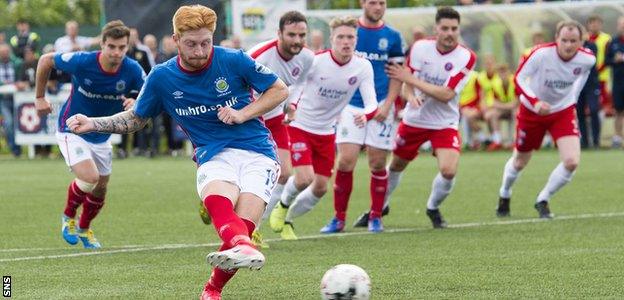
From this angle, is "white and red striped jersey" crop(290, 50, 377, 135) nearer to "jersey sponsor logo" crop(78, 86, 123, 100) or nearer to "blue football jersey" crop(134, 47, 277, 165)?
"jersey sponsor logo" crop(78, 86, 123, 100)

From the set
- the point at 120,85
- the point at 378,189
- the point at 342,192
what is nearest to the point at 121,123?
the point at 120,85

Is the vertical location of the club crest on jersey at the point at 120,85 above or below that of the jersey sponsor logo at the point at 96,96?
above

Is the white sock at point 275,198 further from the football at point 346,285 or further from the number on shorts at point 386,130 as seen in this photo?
the football at point 346,285

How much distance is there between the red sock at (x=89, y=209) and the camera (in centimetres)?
1220

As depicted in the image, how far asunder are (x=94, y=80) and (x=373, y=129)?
294 cm

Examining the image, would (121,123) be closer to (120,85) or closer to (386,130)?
(120,85)

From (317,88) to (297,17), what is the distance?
122 cm

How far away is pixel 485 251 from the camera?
11062mm

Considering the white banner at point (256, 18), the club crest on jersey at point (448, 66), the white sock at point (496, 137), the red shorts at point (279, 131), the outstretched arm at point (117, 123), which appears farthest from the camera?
the white banner at point (256, 18)

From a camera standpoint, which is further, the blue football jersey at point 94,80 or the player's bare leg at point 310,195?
the player's bare leg at point 310,195

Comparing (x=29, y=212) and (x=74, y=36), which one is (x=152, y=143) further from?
(x=29, y=212)

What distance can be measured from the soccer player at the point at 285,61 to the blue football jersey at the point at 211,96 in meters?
3.10

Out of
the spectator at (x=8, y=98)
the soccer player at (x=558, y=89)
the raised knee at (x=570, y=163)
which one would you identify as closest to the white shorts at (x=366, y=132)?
the soccer player at (x=558, y=89)

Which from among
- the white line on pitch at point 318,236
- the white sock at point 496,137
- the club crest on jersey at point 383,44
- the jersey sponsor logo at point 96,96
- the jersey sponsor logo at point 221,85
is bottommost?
the white sock at point 496,137
